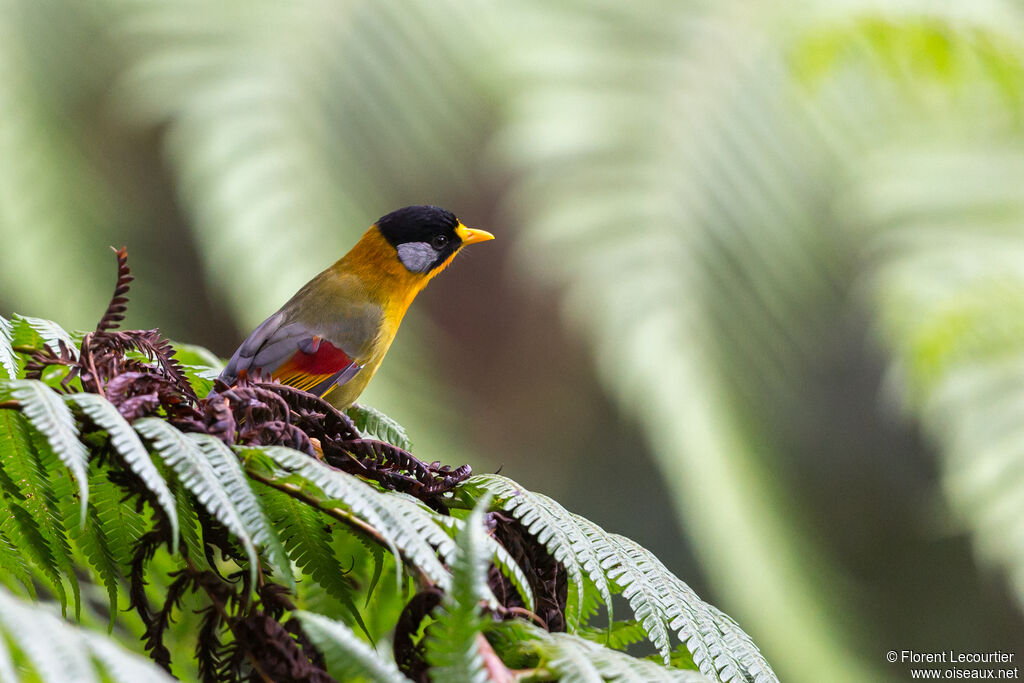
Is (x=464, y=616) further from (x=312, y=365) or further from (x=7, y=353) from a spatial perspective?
(x=312, y=365)

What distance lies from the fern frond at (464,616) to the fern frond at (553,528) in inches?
6.8

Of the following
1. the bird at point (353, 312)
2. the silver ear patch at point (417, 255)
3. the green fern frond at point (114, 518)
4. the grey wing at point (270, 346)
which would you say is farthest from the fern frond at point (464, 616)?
the silver ear patch at point (417, 255)

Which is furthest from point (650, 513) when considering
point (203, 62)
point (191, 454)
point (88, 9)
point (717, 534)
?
point (191, 454)

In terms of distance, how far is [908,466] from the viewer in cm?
295

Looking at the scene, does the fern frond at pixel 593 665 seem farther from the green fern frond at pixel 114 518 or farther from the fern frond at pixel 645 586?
the green fern frond at pixel 114 518

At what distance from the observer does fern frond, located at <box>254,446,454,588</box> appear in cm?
53

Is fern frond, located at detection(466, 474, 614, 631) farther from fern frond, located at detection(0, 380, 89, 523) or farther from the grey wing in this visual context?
the grey wing

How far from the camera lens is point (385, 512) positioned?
0.56 m

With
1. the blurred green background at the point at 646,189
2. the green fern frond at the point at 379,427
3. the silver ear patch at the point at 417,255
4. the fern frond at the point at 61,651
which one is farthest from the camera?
the blurred green background at the point at 646,189

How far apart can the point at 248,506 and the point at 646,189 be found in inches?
63.0

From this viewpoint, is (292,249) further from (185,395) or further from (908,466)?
(908,466)

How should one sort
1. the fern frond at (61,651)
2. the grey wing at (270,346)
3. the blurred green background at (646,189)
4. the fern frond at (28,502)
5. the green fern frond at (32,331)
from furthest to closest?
the blurred green background at (646,189)
the grey wing at (270,346)
the green fern frond at (32,331)
the fern frond at (28,502)
the fern frond at (61,651)

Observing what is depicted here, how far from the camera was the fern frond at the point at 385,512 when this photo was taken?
53 cm

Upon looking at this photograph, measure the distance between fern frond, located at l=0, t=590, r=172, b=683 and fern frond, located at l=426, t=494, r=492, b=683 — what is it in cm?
13
